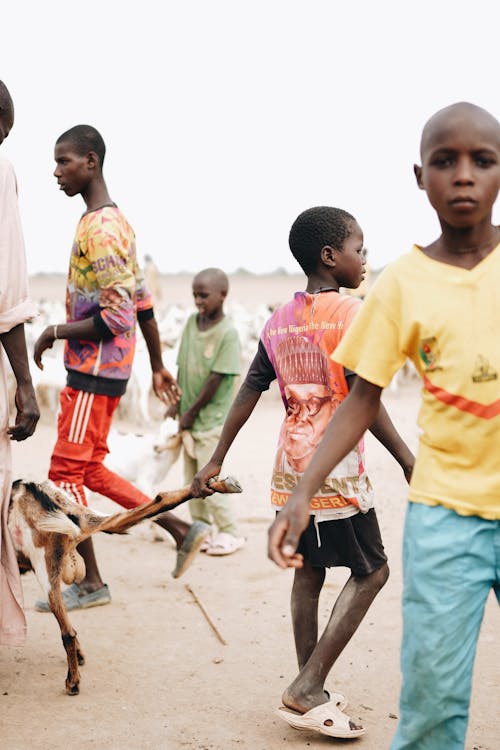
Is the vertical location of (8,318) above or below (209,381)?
above

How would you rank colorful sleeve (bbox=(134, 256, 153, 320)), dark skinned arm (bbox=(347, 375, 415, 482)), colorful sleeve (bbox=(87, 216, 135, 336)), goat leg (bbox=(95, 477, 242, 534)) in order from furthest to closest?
colorful sleeve (bbox=(134, 256, 153, 320)) → colorful sleeve (bbox=(87, 216, 135, 336)) → goat leg (bbox=(95, 477, 242, 534)) → dark skinned arm (bbox=(347, 375, 415, 482))

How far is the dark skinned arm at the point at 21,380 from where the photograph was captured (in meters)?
3.61

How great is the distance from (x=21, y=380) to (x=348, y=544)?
4.72ft

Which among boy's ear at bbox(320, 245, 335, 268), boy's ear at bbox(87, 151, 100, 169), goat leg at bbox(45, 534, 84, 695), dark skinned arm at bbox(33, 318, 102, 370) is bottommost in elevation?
goat leg at bbox(45, 534, 84, 695)

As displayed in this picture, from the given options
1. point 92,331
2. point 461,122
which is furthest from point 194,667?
point 461,122

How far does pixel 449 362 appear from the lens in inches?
82.4

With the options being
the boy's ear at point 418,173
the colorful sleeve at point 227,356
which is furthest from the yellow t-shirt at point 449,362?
the colorful sleeve at point 227,356

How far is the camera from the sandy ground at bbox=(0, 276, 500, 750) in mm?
3229

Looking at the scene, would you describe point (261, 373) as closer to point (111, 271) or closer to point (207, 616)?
point (111, 271)

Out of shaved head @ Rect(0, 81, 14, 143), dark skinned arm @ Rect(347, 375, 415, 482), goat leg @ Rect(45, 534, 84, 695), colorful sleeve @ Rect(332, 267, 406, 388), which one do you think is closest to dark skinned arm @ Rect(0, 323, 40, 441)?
goat leg @ Rect(45, 534, 84, 695)

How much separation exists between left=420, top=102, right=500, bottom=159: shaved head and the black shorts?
1478 millimetres

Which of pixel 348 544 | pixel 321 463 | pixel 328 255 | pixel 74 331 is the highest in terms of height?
pixel 328 255

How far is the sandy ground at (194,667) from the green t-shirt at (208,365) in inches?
36.9

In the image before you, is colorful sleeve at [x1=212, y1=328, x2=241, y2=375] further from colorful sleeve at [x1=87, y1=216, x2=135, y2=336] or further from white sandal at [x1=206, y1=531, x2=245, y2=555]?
colorful sleeve at [x1=87, y1=216, x2=135, y2=336]
